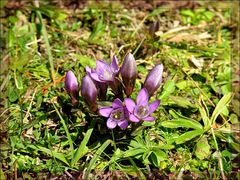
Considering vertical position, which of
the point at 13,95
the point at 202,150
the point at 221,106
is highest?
the point at 13,95

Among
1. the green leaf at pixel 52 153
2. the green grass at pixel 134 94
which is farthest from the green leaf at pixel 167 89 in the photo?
the green leaf at pixel 52 153

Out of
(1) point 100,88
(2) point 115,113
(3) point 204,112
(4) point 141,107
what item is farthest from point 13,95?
(3) point 204,112

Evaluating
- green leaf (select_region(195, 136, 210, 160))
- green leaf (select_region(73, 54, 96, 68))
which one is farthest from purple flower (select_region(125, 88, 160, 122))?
green leaf (select_region(73, 54, 96, 68))

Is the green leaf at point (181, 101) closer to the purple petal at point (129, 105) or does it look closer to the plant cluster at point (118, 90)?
the plant cluster at point (118, 90)

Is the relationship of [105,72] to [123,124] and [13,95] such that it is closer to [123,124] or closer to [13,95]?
[123,124]

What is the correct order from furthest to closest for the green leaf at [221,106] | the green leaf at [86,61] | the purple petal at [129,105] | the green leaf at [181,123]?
1. the green leaf at [86,61]
2. the green leaf at [221,106]
3. the green leaf at [181,123]
4. the purple petal at [129,105]

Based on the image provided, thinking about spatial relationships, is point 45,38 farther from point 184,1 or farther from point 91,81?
point 184,1
